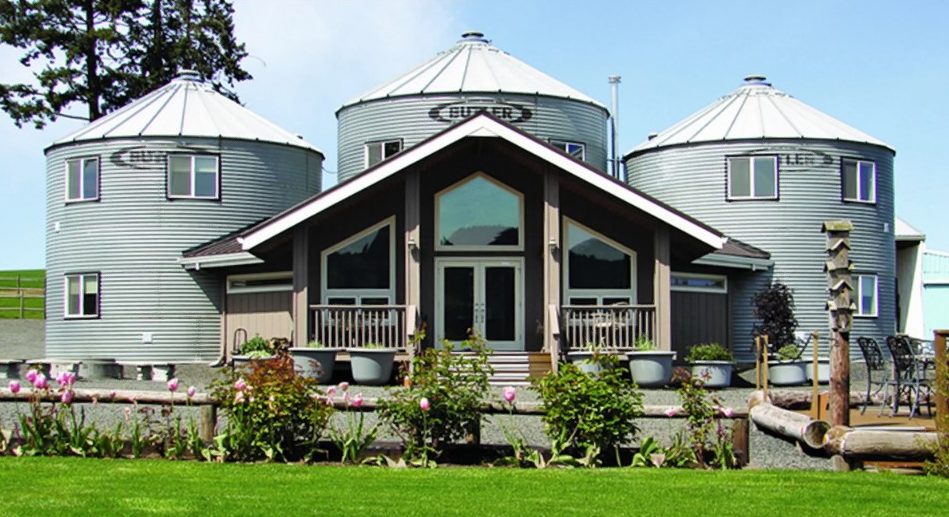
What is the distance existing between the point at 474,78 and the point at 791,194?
8413 millimetres

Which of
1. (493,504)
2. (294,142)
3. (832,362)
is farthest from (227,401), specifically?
(294,142)

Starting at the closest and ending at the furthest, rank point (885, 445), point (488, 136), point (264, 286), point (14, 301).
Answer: point (885, 445), point (488, 136), point (264, 286), point (14, 301)

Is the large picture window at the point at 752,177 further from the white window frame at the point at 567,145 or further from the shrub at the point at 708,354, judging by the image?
the shrub at the point at 708,354

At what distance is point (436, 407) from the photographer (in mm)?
13625

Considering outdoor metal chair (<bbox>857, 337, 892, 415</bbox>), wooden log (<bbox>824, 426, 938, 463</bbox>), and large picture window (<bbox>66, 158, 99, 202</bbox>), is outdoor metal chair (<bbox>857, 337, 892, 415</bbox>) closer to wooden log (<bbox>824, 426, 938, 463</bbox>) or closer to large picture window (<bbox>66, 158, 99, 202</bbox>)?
wooden log (<bbox>824, 426, 938, 463</bbox>)

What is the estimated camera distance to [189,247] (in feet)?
104

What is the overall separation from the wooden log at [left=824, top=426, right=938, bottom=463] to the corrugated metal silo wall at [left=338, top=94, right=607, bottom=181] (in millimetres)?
20644

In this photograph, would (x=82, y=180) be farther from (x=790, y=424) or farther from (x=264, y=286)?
(x=790, y=424)

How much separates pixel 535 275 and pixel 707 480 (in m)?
14.8

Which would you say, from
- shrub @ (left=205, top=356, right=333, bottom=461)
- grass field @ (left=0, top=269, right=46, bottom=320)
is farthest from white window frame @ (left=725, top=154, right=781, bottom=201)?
grass field @ (left=0, top=269, right=46, bottom=320)

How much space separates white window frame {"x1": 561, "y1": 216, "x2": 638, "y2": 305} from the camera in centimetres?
2675

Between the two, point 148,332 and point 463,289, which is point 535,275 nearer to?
point 463,289

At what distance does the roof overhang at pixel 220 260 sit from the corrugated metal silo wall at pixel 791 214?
10.3m

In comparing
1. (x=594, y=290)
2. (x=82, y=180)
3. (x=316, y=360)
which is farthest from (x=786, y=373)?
(x=82, y=180)
